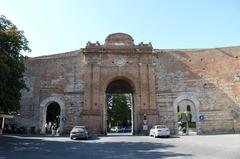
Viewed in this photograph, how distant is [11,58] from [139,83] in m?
14.8

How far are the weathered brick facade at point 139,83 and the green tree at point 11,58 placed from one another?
9.53 metres

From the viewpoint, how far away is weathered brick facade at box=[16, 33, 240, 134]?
28.2 m

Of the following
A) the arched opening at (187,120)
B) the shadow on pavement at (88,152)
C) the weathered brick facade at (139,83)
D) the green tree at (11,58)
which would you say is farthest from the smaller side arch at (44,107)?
the shadow on pavement at (88,152)

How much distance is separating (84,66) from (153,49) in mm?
8057

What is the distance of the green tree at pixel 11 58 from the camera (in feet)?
59.1

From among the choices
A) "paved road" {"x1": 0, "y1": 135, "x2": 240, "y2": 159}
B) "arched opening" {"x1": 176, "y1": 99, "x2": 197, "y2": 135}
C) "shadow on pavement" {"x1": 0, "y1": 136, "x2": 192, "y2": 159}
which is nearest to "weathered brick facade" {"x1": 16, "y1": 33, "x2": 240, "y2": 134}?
"arched opening" {"x1": 176, "y1": 99, "x2": 197, "y2": 135}

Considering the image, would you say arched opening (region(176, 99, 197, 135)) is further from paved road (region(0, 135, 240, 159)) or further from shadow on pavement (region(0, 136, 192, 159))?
shadow on pavement (region(0, 136, 192, 159))

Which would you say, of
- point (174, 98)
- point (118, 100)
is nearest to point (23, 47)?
point (174, 98)

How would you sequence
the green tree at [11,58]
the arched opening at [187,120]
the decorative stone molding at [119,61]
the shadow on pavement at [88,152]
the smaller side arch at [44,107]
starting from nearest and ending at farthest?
the shadow on pavement at [88,152]
the green tree at [11,58]
the smaller side arch at [44,107]
the arched opening at [187,120]
the decorative stone molding at [119,61]

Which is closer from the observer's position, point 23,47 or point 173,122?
point 23,47

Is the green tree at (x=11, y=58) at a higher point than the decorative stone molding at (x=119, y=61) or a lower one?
lower

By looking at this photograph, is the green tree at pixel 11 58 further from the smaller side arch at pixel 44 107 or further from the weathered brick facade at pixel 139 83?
the weathered brick facade at pixel 139 83

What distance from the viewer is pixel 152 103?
2883cm

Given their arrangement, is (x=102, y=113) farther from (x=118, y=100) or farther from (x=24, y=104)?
(x=118, y=100)
